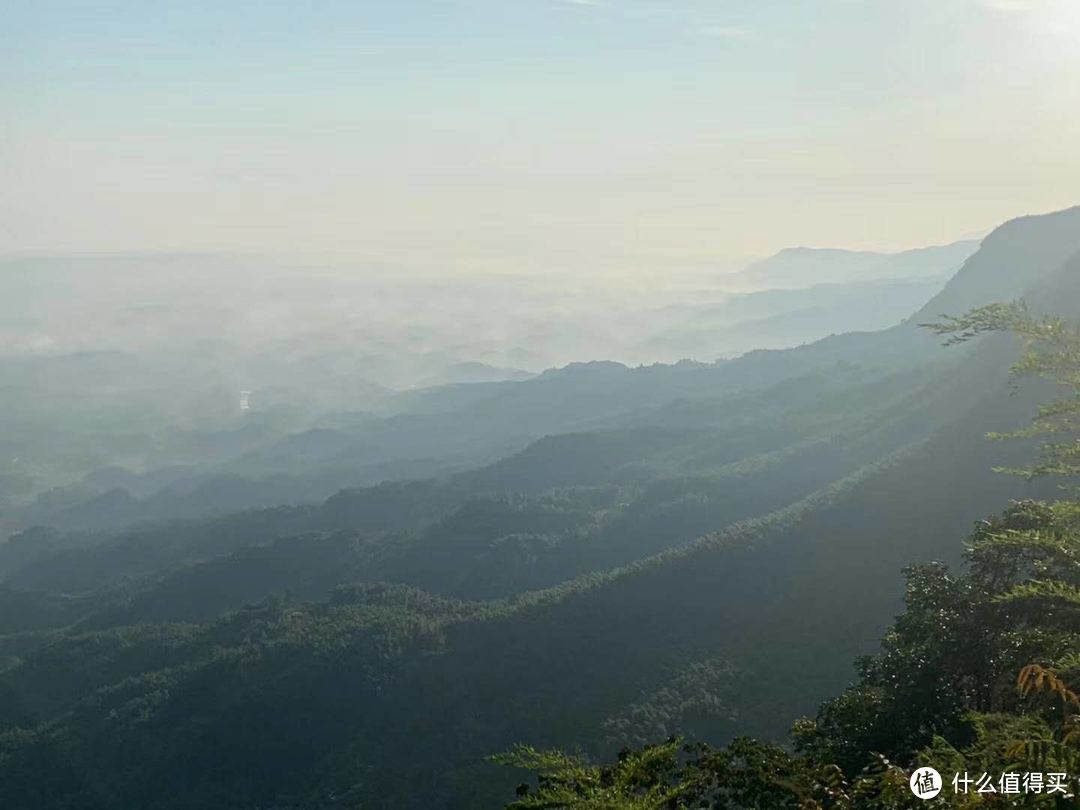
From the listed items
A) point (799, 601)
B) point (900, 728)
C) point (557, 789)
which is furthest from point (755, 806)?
point (799, 601)

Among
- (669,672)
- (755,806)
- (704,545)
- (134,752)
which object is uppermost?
(755,806)

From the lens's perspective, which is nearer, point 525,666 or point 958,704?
point 958,704

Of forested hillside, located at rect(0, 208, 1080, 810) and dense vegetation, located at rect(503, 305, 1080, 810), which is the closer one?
dense vegetation, located at rect(503, 305, 1080, 810)

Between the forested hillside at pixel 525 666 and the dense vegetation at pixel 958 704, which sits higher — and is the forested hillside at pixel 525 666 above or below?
below

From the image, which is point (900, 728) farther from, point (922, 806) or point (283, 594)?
point (283, 594)

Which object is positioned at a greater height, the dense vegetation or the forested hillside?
the dense vegetation

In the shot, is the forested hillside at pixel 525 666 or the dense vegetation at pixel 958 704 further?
the forested hillside at pixel 525 666

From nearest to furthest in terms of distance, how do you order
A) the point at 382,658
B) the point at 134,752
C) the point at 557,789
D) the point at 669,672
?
the point at 557,789
the point at 669,672
the point at 134,752
the point at 382,658

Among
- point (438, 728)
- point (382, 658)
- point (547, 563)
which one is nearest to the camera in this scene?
point (438, 728)

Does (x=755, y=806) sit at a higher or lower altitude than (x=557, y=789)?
lower

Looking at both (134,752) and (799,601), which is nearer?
(799,601)

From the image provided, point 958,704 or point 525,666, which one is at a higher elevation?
point 958,704
